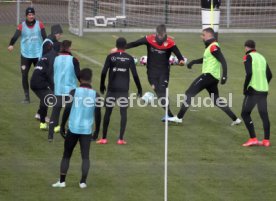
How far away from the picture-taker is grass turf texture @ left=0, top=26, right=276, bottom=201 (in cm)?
1311

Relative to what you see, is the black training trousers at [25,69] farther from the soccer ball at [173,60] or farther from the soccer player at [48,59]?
the soccer ball at [173,60]

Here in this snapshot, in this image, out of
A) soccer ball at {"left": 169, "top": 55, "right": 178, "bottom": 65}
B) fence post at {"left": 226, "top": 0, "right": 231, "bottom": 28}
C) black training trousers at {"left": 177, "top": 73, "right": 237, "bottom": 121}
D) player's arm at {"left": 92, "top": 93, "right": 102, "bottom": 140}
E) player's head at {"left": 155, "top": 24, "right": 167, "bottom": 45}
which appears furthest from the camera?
fence post at {"left": 226, "top": 0, "right": 231, "bottom": 28}

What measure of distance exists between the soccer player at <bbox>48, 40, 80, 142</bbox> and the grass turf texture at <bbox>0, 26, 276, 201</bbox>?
0.81m

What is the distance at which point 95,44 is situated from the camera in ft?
96.4

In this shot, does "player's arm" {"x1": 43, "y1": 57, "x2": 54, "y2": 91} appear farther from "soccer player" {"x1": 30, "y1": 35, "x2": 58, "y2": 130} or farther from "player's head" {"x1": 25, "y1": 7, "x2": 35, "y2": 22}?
"player's head" {"x1": 25, "y1": 7, "x2": 35, "y2": 22}

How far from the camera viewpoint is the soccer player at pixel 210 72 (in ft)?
56.9

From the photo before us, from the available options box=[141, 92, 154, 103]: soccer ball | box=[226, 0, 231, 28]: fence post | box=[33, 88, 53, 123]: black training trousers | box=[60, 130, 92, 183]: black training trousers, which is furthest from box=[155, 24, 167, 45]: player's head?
box=[226, 0, 231, 28]: fence post

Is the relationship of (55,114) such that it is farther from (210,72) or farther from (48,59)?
(210,72)

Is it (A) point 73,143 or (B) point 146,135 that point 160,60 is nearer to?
(B) point 146,135

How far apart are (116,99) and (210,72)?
7.38 feet

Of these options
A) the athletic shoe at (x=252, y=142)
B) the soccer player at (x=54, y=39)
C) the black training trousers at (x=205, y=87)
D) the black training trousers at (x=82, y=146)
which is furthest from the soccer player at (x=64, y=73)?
the athletic shoe at (x=252, y=142)

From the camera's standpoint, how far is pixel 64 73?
16.0m

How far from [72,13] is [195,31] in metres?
4.53

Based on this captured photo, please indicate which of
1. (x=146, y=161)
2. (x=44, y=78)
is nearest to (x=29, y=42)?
(x=44, y=78)
